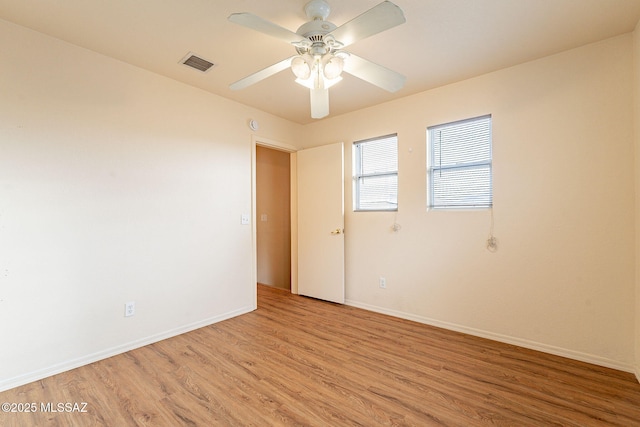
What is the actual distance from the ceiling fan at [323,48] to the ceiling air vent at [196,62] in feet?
2.29

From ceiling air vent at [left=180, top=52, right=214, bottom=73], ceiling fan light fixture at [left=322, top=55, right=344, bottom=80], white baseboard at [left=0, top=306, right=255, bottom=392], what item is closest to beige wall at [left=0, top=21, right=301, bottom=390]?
white baseboard at [left=0, top=306, right=255, bottom=392]

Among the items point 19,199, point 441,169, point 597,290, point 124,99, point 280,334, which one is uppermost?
point 124,99

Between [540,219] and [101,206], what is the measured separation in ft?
11.8

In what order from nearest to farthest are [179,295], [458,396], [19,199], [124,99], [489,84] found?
[458,396]
[19,199]
[124,99]
[489,84]
[179,295]

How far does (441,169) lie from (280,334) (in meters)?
2.30

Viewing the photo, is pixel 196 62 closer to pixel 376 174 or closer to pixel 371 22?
pixel 371 22

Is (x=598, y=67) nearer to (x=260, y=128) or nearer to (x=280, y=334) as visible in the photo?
(x=260, y=128)

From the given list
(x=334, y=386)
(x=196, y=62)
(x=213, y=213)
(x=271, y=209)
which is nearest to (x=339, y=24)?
(x=196, y=62)

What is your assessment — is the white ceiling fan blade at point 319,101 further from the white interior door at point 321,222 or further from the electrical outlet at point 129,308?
the electrical outlet at point 129,308

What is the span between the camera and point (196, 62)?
2.46 meters

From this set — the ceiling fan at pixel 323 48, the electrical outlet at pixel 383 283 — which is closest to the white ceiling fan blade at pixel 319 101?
the ceiling fan at pixel 323 48

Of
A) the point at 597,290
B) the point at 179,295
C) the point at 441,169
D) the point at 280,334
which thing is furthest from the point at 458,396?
the point at 179,295

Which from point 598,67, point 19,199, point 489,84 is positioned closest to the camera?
point 19,199

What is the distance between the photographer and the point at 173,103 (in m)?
2.79
